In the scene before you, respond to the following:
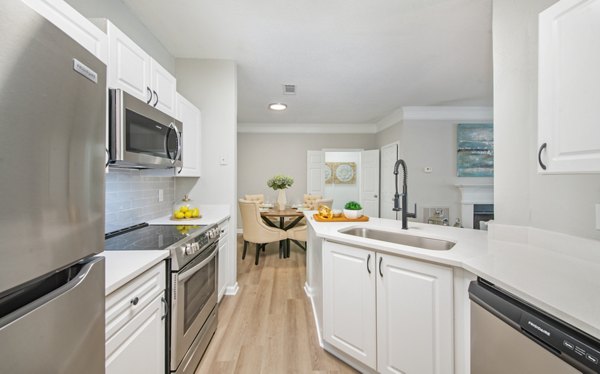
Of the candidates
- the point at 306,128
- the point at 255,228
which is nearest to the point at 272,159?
the point at 306,128

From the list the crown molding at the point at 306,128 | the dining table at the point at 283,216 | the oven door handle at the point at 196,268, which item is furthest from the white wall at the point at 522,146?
the crown molding at the point at 306,128

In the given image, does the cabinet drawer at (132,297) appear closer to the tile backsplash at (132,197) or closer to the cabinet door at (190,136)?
the tile backsplash at (132,197)

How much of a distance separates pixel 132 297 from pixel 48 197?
0.67m

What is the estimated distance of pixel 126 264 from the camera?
1077 mm

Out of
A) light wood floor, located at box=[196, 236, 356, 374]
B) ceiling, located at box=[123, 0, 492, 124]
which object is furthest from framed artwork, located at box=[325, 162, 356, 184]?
light wood floor, located at box=[196, 236, 356, 374]

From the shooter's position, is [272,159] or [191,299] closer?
[191,299]

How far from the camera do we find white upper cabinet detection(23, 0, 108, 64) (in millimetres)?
981

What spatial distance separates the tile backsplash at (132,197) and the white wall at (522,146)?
2424 millimetres

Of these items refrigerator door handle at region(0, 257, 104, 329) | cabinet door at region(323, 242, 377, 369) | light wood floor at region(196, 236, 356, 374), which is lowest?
light wood floor at region(196, 236, 356, 374)

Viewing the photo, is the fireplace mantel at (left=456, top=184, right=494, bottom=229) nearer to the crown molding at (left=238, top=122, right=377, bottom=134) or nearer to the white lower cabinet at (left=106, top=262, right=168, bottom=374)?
the crown molding at (left=238, top=122, right=377, bottom=134)

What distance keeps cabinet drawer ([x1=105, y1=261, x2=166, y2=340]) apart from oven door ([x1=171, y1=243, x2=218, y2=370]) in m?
0.11

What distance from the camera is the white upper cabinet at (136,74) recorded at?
1.39m

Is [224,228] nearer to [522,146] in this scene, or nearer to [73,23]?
[73,23]

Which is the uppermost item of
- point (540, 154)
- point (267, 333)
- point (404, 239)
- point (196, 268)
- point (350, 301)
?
point (540, 154)
